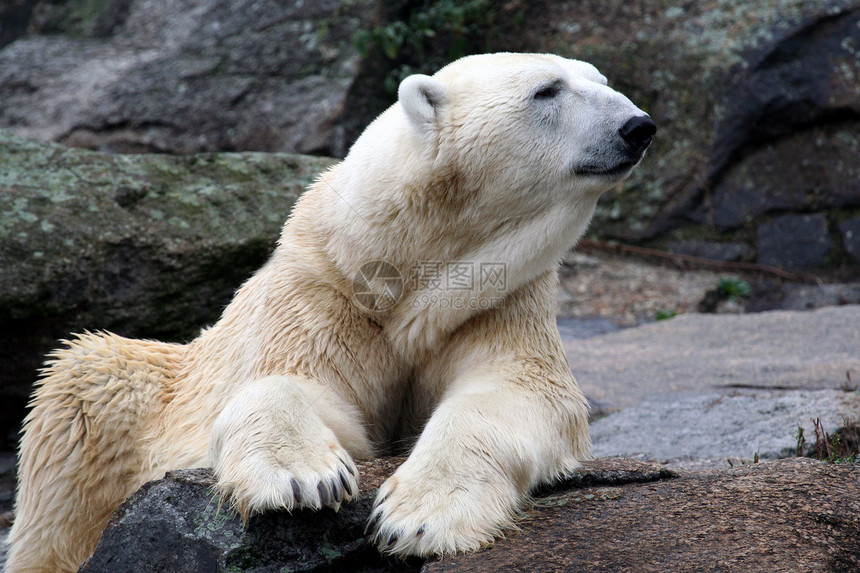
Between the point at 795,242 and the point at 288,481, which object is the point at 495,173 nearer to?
the point at 288,481

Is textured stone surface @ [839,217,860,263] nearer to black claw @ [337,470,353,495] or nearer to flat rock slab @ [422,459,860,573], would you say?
flat rock slab @ [422,459,860,573]

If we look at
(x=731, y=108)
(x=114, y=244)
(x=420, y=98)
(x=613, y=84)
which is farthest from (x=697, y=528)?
(x=613, y=84)

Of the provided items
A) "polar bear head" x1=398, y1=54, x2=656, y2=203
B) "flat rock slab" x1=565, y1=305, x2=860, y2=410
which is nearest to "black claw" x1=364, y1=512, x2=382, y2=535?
"polar bear head" x1=398, y1=54, x2=656, y2=203

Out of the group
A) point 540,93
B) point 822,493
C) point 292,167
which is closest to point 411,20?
point 292,167

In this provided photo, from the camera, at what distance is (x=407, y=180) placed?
256 centimetres

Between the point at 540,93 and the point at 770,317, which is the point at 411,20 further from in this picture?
the point at 540,93

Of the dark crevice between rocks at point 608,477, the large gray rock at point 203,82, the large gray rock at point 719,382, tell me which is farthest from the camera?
the large gray rock at point 203,82

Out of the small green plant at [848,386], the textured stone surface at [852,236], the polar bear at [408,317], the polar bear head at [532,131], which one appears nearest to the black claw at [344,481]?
the polar bear at [408,317]

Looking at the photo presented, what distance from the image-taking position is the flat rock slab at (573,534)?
75.0 inches

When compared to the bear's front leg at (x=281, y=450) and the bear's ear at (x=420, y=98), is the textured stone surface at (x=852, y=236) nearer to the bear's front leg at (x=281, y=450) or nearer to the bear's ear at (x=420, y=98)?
the bear's ear at (x=420, y=98)

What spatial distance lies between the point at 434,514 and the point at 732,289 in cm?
512

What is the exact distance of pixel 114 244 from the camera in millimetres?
4090

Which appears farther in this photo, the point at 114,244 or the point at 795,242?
the point at 795,242

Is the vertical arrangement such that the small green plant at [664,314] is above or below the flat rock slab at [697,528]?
below
